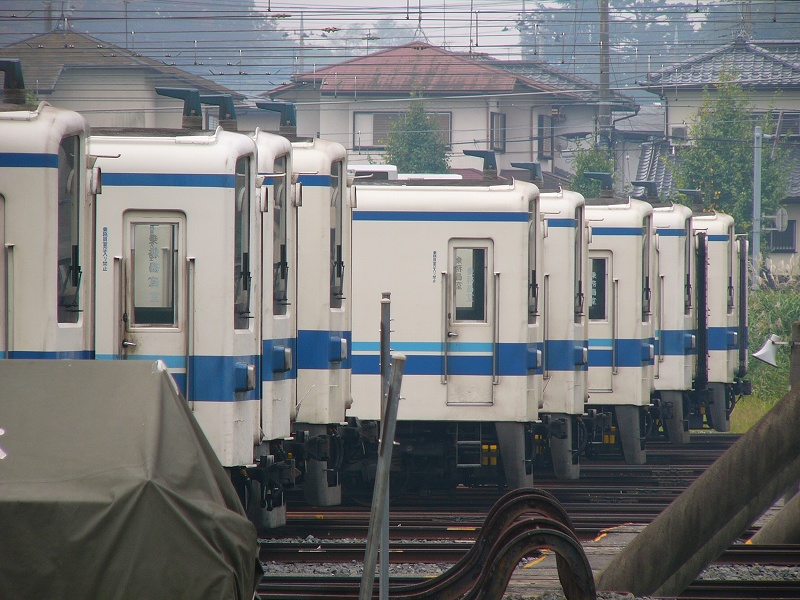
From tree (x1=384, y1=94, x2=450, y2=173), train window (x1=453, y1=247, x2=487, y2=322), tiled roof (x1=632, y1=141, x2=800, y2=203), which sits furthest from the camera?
tiled roof (x1=632, y1=141, x2=800, y2=203)

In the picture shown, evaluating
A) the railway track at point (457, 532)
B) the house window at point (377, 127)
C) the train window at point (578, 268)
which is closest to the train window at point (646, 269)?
the train window at point (578, 268)

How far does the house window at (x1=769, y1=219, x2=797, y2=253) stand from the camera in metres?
38.6

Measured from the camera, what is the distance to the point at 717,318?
20.8 meters

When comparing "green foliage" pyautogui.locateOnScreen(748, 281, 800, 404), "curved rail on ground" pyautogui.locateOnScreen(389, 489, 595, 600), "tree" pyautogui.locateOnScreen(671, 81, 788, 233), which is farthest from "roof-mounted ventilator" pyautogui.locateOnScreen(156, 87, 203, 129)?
"tree" pyautogui.locateOnScreen(671, 81, 788, 233)

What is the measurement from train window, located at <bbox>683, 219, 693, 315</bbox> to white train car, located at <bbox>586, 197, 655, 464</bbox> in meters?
1.94

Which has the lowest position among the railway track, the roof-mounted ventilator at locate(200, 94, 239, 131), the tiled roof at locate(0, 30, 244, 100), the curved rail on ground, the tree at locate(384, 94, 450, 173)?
the railway track

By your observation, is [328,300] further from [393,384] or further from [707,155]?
[707,155]

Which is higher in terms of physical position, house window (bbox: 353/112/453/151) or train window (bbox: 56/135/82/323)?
house window (bbox: 353/112/453/151)

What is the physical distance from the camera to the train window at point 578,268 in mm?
15141

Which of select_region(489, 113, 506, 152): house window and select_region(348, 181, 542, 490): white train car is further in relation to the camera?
select_region(489, 113, 506, 152): house window

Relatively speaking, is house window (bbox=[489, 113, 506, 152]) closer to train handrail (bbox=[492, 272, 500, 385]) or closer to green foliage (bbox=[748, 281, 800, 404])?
green foliage (bbox=[748, 281, 800, 404])

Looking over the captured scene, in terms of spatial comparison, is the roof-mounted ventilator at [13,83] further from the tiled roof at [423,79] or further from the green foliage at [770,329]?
the tiled roof at [423,79]

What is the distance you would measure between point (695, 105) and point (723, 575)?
1280 inches

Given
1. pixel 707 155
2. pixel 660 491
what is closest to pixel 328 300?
pixel 660 491
